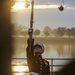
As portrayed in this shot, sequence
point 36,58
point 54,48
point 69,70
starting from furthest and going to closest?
point 36,58
point 54,48
point 69,70

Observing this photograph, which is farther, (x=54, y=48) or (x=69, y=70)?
(x=54, y=48)

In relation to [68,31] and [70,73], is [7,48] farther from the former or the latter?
[68,31]

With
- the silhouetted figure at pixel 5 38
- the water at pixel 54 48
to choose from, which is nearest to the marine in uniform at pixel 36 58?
the water at pixel 54 48

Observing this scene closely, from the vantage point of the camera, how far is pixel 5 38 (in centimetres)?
54

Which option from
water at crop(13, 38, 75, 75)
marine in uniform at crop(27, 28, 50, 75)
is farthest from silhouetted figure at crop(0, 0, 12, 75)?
marine in uniform at crop(27, 28, 50, 75)

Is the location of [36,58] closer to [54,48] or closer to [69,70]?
[54,48]

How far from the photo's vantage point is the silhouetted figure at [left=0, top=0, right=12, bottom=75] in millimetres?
532

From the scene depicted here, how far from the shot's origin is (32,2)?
3.40ft

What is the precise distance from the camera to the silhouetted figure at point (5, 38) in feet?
1.74

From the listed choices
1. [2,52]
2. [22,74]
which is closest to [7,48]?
[2,52]

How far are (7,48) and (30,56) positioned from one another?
1.52ft

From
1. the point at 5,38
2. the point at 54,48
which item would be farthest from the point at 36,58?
the point at 5,38

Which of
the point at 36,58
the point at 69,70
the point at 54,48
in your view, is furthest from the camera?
the point at 36,58

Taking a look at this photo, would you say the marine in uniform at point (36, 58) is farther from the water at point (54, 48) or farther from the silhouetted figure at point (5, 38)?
the silhouetted figure at point (5, 38)
